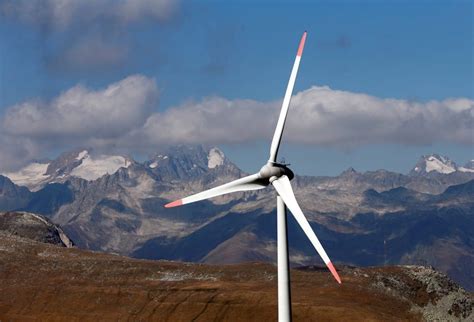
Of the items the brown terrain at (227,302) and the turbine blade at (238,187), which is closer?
the turbine blade at (238,187)

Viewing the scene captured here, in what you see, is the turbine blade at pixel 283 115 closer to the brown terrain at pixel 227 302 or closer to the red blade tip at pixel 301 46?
the red blade tip at pixel 301 46

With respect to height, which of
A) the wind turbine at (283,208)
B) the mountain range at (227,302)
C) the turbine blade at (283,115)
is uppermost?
Result: the turbine blade at (283,115)

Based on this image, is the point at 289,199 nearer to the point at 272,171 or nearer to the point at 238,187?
the point at 272,171

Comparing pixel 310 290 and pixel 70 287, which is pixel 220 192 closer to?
pixel 310 290

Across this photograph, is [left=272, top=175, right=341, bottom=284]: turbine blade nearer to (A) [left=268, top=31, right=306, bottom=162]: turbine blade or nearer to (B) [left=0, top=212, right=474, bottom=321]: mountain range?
(A) [left=268, top=31, right=306, bottom=162]: turbine blade

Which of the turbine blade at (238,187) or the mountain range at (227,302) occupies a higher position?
the turbine blade at (238,187)

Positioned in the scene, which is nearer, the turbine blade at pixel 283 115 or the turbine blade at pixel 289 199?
the turbine blade at pixel 289 199

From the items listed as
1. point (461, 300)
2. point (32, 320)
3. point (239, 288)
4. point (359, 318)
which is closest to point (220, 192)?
point (359, 318)

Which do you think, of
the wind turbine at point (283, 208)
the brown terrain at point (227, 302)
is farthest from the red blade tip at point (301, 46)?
the brown terrain at point (227, 302)

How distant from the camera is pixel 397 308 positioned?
174250 millimetres

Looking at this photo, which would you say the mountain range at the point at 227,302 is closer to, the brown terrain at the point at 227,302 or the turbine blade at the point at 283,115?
the brown terrain at the point at 227,302

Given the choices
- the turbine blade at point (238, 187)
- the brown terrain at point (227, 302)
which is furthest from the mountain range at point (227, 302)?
the turbine blade at point (238, 187)

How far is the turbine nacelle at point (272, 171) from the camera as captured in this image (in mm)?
91312

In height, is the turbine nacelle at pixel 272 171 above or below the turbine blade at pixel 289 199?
above
